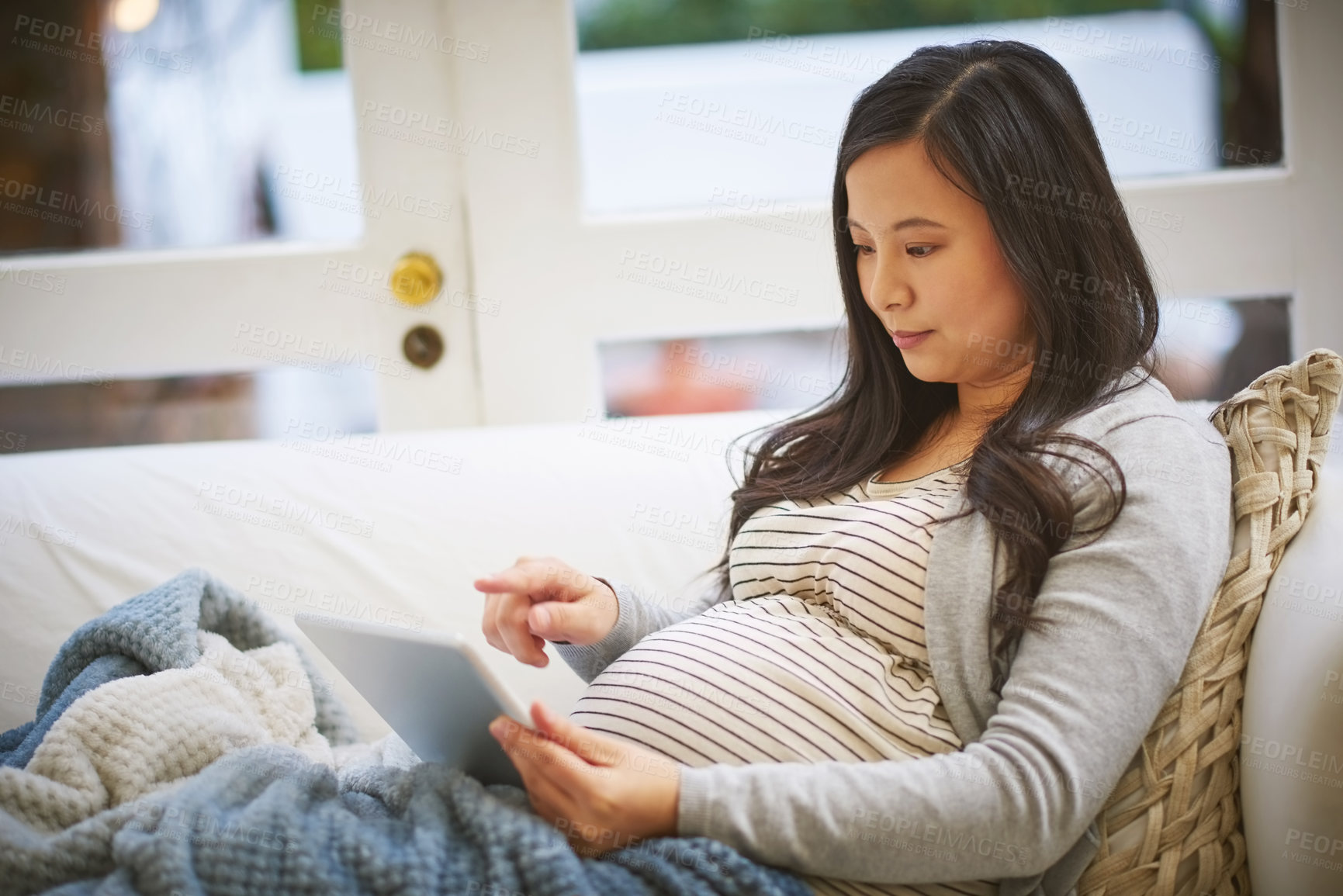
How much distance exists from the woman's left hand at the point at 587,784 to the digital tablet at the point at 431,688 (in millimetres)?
16

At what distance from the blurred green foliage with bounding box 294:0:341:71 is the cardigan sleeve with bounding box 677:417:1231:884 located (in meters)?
1.36

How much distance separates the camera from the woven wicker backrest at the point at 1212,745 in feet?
2.63

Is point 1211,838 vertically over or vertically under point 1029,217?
under

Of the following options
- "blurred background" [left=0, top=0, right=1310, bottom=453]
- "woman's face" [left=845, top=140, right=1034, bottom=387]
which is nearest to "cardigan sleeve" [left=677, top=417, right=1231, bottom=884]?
"woman's face" [left=845, top=140, right=1034, bottom=387]

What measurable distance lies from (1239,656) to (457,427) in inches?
46.6

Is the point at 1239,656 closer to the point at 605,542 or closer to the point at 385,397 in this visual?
the point at 605,542

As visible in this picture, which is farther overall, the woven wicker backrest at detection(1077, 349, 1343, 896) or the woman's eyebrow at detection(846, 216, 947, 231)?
the woman's eyebrow at detection(846, 216, 947, 231)

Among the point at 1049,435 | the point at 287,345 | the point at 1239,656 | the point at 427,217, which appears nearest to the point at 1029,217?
the point at 1049,435

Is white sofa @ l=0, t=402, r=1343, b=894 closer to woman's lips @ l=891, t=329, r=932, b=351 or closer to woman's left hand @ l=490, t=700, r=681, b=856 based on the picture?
woman's lips @ l=891, t=329, r=932, b=351

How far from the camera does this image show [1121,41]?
164 cm

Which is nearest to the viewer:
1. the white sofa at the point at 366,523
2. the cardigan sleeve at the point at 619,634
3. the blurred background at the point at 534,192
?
the cardigan sleeve at the point at 619,634

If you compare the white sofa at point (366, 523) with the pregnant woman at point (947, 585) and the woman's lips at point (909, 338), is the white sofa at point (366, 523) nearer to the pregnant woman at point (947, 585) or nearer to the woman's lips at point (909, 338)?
the pregnant woman at point (947, 585)

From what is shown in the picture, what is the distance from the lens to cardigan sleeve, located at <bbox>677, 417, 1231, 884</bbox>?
720mm

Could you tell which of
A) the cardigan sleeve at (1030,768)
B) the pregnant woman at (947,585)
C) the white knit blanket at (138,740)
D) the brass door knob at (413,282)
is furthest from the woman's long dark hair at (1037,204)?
the brass door knob at (413,282)
